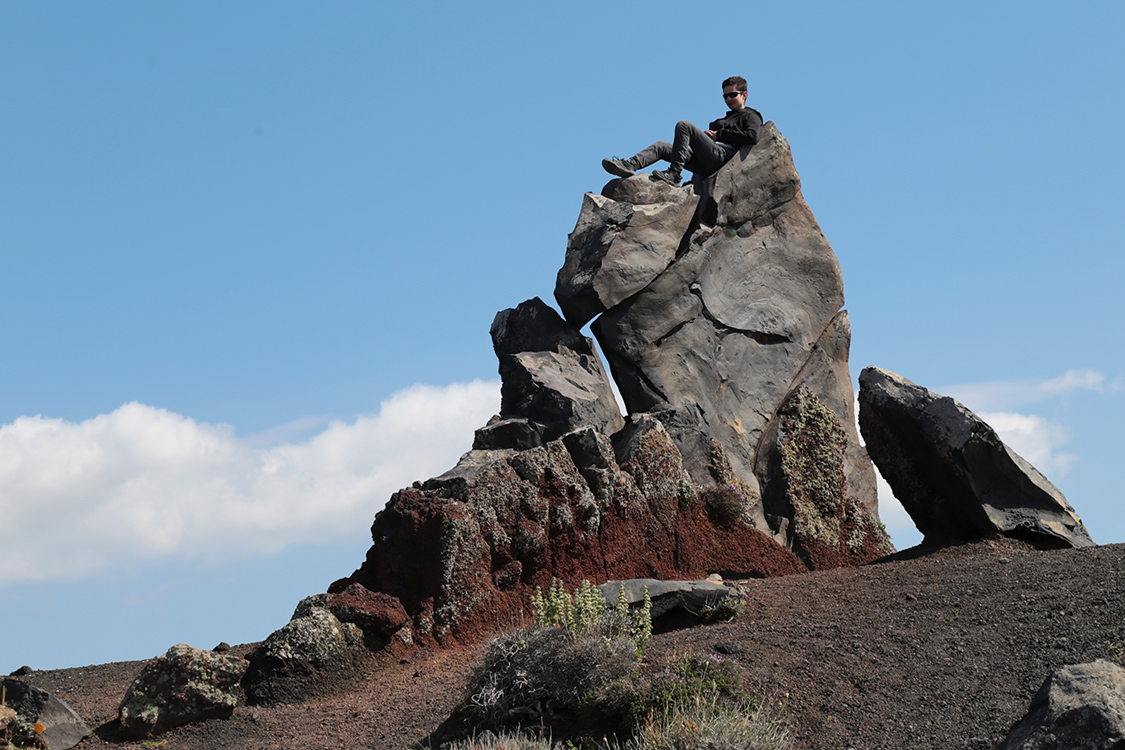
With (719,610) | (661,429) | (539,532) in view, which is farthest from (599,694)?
(661,429)

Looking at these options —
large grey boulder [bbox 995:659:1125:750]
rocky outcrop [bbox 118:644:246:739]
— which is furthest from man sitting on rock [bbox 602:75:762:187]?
large grey boulder [bbox 995:659:1125:750]

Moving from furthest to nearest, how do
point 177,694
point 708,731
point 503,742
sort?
point 177,694 → point 503,742 → point 708,731

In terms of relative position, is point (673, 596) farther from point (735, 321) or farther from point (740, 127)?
point (740, 127)

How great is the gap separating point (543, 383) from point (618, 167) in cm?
359

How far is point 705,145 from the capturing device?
14.6m

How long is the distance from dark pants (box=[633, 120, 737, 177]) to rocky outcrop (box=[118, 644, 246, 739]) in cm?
901

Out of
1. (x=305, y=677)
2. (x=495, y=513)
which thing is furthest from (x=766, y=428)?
(x=305, y=677)

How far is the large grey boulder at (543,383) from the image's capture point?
12.2 meters

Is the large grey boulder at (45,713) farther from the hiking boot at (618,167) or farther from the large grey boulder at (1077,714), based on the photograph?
the hiking boot at (618,167)

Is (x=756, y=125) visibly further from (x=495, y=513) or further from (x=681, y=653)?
(x=681, y=653)

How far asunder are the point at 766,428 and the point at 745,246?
2.57 m

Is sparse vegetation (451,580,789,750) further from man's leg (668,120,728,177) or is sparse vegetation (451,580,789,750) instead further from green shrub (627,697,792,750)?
man's leg (668,120,728,177)

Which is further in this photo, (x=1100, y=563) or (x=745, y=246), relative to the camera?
(x=745, y=246)

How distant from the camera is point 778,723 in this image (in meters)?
6.74
